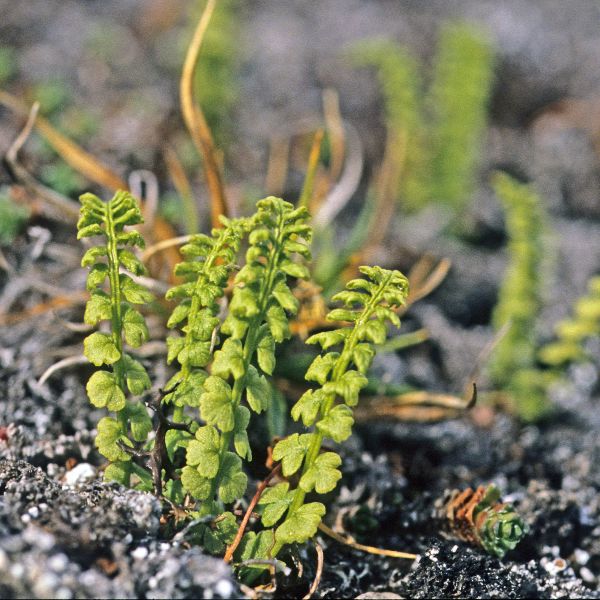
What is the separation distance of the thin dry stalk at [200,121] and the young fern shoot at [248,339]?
80 cm

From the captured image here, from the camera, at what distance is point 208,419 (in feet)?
4.34

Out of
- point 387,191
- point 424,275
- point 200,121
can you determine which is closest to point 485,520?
point 424,275

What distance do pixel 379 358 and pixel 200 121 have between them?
890 millimetres

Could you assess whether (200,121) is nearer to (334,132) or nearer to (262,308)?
(334,132)

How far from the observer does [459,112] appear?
9.70ft

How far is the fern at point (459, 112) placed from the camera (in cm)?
294

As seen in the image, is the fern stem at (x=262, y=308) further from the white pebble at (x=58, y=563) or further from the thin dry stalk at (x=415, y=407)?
the thin dry stalk at (x=415, y=407)

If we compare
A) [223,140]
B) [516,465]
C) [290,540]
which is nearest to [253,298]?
[290,540]

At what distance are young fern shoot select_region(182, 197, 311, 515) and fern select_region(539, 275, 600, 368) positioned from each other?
116cm

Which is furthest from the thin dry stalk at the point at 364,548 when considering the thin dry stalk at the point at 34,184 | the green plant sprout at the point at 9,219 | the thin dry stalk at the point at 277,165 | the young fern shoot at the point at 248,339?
the thin dry stalk at the point at 277,165

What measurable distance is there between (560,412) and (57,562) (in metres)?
1.67

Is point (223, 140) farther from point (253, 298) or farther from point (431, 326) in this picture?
point (253, 298)

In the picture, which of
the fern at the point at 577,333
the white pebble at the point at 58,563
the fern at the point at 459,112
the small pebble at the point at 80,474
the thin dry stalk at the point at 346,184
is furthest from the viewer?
the fern at the point at 459,112

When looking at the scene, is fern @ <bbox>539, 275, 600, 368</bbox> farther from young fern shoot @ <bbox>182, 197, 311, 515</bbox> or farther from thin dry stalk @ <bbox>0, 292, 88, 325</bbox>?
thin dry stalk @ <bbox>0, 292, 88, 325</bbox>
